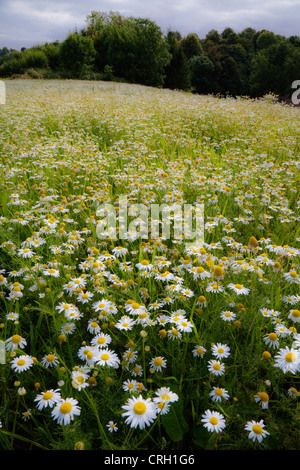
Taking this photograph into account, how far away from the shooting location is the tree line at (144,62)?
3203cm

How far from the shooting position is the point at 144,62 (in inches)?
1401

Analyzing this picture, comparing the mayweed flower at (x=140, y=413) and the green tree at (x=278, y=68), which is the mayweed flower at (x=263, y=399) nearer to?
the mayweed flower at (x=140, y=413)

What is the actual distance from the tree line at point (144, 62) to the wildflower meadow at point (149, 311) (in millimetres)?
29199

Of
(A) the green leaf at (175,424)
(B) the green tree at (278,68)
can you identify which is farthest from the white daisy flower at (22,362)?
(B) the green tree at (278,68)

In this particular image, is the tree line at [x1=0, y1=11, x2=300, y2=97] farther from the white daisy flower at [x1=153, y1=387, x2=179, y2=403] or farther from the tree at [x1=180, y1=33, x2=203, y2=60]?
the white daisy flower at [x1=153, y1=387, x2=179, y2=403]

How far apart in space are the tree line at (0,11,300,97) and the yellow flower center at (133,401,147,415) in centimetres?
3148

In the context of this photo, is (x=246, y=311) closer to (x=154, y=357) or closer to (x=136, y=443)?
(x=154, y=357)

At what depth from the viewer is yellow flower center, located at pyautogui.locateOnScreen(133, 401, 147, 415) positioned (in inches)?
49.9

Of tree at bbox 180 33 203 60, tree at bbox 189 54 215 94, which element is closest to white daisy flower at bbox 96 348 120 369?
tree at bbox 189 54 215 94

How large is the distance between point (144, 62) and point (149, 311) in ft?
130

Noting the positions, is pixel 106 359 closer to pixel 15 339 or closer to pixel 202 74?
pixel 15 339

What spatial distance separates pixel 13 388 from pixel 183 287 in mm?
1188

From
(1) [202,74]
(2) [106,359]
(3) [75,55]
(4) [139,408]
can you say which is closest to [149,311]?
(2) [106,359]

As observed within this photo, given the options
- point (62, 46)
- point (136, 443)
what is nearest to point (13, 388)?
point (136, 443)
